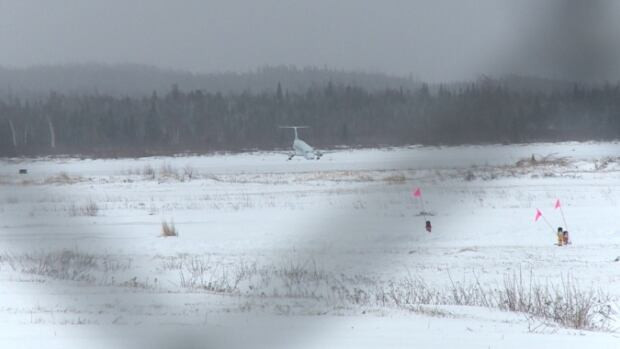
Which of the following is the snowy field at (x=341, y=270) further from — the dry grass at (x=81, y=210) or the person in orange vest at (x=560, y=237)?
the person in orange vest at (x=560, y=237)

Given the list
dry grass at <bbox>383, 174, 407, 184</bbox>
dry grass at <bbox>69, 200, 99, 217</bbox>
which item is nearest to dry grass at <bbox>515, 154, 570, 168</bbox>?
dry grass at <bbox>383, 174, 407, 184</bbox>

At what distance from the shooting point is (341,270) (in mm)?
6625

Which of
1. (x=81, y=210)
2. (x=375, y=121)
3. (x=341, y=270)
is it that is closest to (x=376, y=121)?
(x=375, y=121)

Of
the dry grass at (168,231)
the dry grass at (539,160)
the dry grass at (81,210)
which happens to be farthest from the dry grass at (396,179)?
the dry grass at (168,231)

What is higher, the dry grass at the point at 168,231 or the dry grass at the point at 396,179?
the dry grass at the point at 396,179

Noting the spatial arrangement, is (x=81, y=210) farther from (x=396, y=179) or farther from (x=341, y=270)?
(x=341, y=270)

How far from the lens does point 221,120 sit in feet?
13.3

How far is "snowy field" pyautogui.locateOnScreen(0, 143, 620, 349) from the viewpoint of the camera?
5.26ft

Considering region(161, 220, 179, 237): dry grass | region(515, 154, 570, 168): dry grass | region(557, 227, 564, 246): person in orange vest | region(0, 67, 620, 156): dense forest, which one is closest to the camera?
region(0, 67, 620, 156): dense forest

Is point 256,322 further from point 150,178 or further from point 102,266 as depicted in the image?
point 150,178

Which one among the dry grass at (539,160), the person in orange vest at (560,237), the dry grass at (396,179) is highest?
the dry grass at (539,160)

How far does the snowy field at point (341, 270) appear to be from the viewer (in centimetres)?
160

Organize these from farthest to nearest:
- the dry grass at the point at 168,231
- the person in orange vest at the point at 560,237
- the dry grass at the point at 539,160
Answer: the dry grass at the point at 168,231
the person in orange vest at the point at 560,237
the dry grass at the point at 539,160

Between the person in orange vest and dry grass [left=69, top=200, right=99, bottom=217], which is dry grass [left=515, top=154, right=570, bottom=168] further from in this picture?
the person in orange vest
